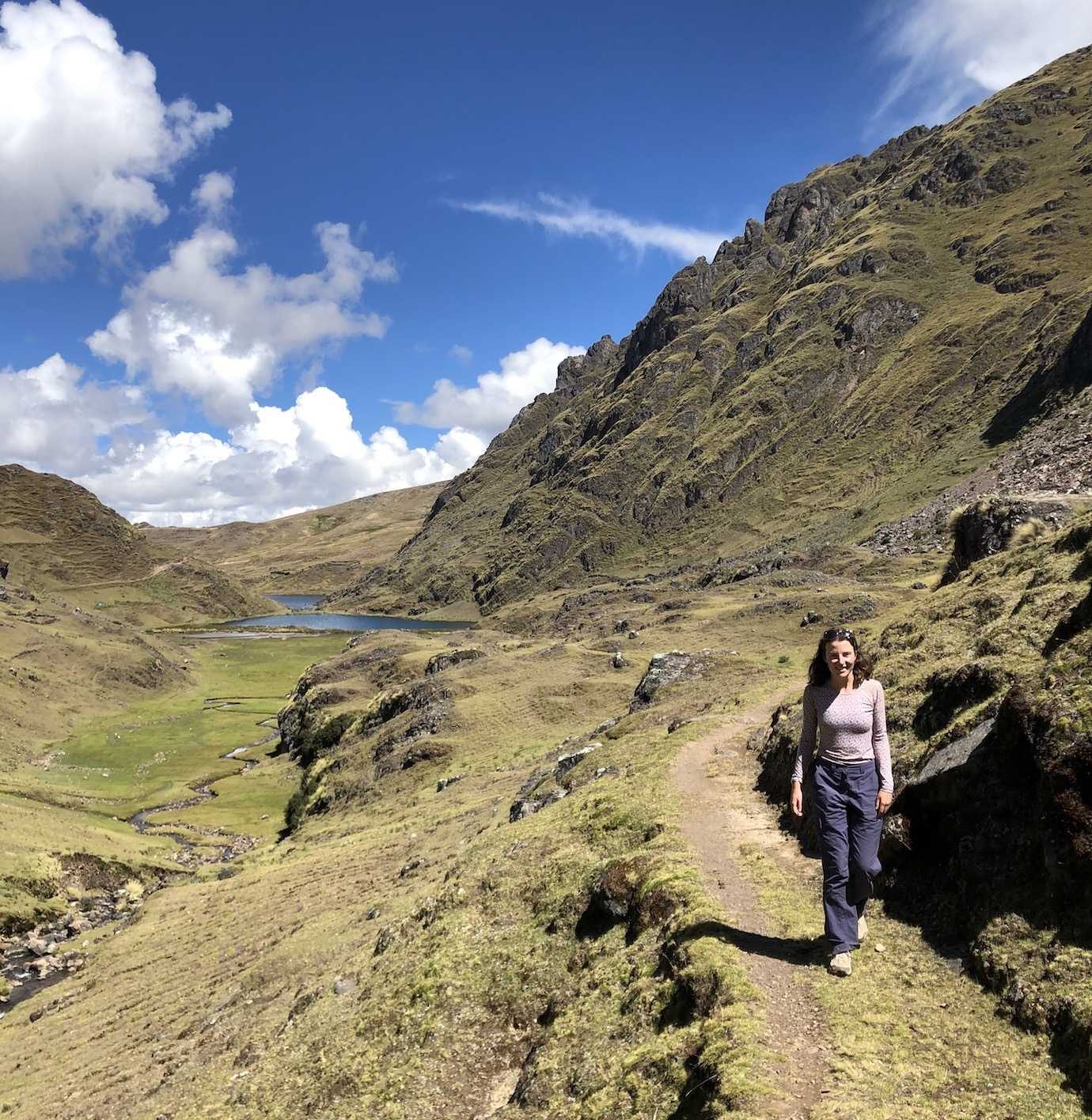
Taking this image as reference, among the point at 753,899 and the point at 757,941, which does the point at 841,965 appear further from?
the point at 753,899

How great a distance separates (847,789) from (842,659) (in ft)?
6.40

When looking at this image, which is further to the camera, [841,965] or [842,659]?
[842,659]

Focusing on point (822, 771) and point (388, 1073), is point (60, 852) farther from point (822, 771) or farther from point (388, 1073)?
point (822, 771)

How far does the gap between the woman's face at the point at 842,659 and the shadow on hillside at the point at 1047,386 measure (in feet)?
539

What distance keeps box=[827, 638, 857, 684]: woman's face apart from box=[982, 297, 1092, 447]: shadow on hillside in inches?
6470

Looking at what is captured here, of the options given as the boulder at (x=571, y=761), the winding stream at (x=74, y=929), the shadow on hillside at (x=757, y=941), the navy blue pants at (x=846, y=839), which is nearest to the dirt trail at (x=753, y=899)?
the shadow on hillside at (x=757, y=941)

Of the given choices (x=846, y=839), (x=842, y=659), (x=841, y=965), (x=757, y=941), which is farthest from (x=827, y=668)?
(x=757, y=941)

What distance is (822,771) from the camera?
10.8 m

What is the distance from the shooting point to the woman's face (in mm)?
10703

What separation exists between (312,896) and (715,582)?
103 meters

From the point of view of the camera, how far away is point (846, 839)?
10672mm

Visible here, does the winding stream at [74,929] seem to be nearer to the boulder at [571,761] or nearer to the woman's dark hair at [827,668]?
the boulder at [571,761]

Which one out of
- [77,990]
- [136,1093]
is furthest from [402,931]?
[77,990]

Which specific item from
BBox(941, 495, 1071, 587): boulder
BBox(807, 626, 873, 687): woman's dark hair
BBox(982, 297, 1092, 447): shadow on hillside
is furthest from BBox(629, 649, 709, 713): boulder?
BBox(982, 297, 1092, 447): shadow on hillside
